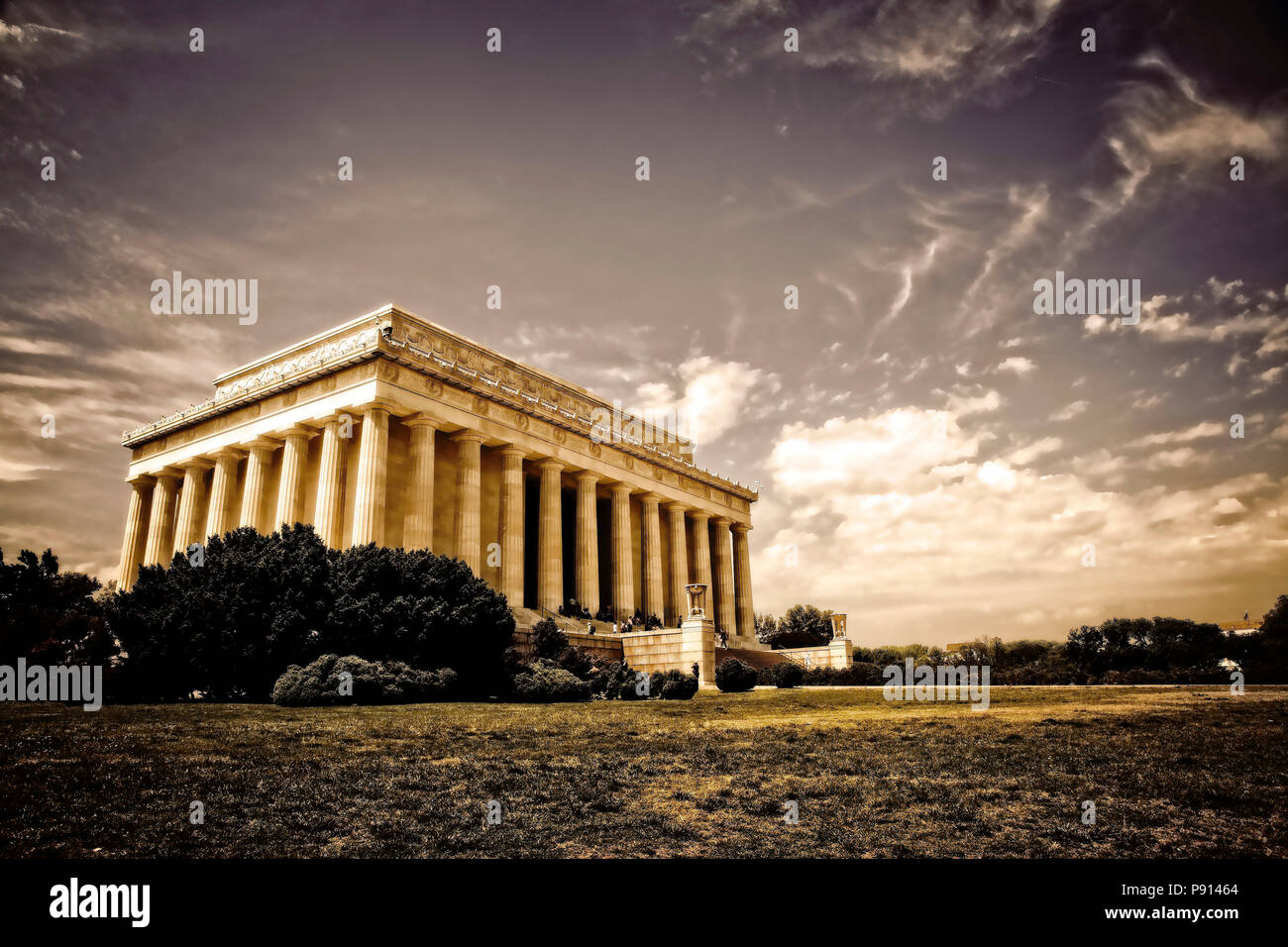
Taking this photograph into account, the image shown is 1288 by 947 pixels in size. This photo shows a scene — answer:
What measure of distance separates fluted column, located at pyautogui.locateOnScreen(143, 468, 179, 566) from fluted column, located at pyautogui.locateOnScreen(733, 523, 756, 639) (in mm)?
45847

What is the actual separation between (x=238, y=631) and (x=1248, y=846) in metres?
27.1

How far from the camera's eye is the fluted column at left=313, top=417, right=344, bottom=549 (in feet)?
138

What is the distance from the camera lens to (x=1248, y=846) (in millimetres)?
8453

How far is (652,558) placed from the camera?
6159 centimetres

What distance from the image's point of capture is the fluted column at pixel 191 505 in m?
50.6

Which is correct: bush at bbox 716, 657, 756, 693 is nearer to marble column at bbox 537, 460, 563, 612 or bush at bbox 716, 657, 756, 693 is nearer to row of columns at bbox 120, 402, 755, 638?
row of columns at bbox 120, 402, 755, 638

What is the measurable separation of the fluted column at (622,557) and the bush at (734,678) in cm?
2173

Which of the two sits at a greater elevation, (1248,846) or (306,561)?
(306,561)

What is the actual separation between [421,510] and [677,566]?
88.9 ft

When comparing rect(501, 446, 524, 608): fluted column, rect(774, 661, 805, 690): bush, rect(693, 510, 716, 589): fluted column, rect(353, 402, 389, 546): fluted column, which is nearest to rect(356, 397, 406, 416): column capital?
rect(353, 402, 389, 546): fluted column
